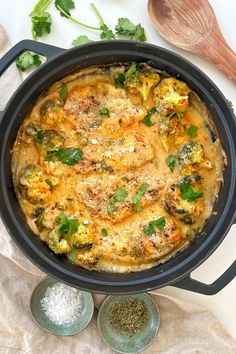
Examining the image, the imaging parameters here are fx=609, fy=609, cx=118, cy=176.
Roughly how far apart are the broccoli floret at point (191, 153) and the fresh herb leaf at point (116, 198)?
1.26ft

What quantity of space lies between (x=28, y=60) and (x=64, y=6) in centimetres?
40

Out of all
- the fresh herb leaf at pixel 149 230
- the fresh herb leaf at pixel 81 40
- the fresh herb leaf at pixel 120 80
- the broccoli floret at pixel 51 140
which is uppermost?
the fresh herb leaf at pixel 81 40

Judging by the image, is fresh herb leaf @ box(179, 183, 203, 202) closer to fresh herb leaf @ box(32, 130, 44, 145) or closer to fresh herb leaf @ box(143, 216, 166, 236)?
fresh herb leaf @ box(143, 216, 166, 236)

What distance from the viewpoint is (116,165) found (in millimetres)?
3590

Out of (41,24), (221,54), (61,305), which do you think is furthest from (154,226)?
(41,24)

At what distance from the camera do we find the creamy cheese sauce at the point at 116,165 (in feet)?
11.6

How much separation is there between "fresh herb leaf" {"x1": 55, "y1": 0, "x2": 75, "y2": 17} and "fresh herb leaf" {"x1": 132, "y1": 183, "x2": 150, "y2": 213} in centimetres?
114

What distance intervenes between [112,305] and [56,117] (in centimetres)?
127

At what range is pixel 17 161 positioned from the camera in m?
3.56

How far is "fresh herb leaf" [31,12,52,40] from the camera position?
11.9 ft

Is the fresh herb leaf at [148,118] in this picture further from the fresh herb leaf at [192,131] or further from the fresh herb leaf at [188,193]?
the fresh herb leaf at [188,193]

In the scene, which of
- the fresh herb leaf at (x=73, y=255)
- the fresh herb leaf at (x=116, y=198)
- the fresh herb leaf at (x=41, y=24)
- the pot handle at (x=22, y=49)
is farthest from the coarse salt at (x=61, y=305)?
the fresh herb leaf at (x=41, y=24)

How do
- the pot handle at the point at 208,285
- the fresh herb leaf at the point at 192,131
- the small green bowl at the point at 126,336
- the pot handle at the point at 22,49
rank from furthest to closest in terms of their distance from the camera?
the small green bowl at the point at 126,336 → the fresh herb leaf at the point at 192,131 → the pot handle at the point at 208,285 → the pot handle at the point at 22,49

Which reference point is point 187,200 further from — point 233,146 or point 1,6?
point 1,6
